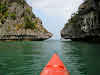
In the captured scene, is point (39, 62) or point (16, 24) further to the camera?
point (16, 24)

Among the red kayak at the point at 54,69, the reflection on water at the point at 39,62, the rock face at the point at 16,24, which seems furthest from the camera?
the rock face at the point at 16,24

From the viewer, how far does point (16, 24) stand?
70562mm

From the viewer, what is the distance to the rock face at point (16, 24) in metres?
64.1

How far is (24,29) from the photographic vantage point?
68250mm

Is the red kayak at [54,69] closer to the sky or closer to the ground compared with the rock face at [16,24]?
closer to the ground

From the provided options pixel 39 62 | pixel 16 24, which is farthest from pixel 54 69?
pixel 16 24

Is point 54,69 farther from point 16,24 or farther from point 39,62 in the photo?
point 16,24

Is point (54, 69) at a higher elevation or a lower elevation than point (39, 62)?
higher

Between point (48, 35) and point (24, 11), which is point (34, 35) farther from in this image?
point (24, 11)

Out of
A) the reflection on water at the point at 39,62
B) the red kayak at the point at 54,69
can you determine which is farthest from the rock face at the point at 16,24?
the red kayak at the point at 54,69

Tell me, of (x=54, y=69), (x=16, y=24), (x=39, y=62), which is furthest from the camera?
(x=16, y=24)

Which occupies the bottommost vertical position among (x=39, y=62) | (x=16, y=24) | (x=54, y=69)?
(x=39, y=62)

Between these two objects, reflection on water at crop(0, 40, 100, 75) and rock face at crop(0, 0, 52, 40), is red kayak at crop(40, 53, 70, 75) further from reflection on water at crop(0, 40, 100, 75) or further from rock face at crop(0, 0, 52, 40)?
rock face at crop(0, 0, 52, 40)

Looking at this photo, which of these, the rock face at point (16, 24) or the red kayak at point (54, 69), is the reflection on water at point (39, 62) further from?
the rock face at point (16, 24)
